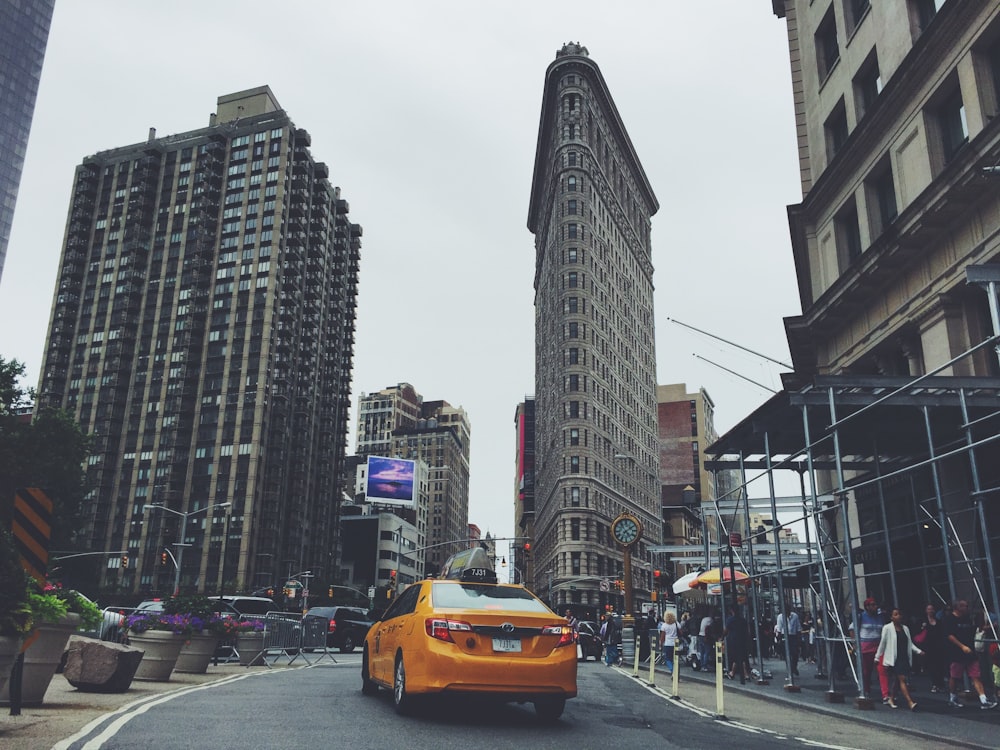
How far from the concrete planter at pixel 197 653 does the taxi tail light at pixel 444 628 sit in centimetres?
963

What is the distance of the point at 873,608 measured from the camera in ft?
50.8

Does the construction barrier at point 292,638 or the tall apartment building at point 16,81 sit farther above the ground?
the tall apartment building at point 16,81

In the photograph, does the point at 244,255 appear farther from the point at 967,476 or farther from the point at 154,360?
the point at 967,476

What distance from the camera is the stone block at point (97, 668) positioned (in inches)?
480

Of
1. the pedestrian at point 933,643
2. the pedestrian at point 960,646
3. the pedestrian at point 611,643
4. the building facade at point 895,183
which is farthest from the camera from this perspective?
the pedestrian at point 611,643

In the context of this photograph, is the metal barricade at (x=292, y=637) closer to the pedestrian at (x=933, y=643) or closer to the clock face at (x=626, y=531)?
the clock face at (x=626, y=531)

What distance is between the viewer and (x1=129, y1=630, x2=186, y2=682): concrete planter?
14758 millimetres

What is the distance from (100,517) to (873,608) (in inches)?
4264

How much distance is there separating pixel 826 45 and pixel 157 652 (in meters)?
26.4

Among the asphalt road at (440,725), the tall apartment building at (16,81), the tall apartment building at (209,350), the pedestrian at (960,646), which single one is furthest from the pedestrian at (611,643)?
the tall apartment building at (16,81)

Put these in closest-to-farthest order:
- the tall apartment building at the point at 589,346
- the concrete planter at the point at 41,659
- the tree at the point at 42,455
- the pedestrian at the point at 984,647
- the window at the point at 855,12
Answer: the concrete planter at the point at 41,659, the pedestrian at the point at 984,647, the window at the point at 855,12, the tree at the point at 42,455, the tall apartment building at the point at 589,346

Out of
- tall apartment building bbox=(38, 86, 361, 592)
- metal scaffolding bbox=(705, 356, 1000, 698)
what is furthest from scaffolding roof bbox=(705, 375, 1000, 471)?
tall apartment building bbox=(38, 86, 361, 592)

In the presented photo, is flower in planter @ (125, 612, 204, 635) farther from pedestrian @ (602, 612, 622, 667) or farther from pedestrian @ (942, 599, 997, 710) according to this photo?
pedestrian @ (602, 612, 622, 667)

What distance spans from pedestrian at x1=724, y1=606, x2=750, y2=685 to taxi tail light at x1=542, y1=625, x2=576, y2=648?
36.7ft
